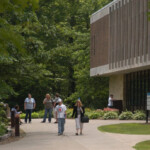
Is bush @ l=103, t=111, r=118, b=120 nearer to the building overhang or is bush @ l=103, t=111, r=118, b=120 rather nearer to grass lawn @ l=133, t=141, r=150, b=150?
the building overhang

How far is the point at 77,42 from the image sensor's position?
50031mm

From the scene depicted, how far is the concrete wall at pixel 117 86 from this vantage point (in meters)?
41.5

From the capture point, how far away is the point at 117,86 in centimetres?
4259

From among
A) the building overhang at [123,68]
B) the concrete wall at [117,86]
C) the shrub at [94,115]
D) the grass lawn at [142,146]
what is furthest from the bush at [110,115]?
the grass lawn at [142,146]

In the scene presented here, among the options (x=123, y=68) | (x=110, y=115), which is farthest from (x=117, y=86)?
(x=110, y=115)

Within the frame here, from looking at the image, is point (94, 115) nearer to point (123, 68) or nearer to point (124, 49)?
point (123, 68)

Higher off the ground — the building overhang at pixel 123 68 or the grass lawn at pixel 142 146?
the building overhang at pixel 123 68

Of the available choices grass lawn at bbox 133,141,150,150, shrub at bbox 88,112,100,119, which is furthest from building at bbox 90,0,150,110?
grass lawn at bbox 133,141,150,150

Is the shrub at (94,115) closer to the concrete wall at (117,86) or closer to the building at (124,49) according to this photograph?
the building at (124,49)

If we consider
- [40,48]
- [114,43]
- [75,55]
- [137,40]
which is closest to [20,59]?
[40,48]

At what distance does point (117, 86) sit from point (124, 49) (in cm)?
649

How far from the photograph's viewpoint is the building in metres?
34.1

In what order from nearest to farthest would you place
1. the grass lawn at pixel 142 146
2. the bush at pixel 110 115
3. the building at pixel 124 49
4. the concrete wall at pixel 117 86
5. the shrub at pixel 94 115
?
the grass lawn at pixel 142 146, the bush at pixel 110 115, the shrub at pixel 94 115, the building at pixel 124 49, the concrete wall at pixel 117 86

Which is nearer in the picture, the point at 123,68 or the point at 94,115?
the point at 94,115
